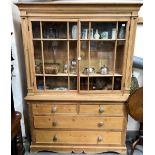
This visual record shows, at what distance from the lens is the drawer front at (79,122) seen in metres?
2.16

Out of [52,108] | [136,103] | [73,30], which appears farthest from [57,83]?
[136,103]

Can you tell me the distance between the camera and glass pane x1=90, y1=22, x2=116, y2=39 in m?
1.96

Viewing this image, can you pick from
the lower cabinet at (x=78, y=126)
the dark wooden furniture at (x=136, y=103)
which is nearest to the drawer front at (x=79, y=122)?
the lower cabinet at (x=78, y=126)

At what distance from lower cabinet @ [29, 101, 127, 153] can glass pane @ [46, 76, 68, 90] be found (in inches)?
8.0

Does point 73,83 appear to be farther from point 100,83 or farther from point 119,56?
point 119,56

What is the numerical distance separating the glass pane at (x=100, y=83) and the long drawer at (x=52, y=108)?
33cm

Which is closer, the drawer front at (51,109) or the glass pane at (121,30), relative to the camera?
the glass pane at (121,30)

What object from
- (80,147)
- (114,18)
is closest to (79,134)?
(80,147)

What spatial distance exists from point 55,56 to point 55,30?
1.05ft

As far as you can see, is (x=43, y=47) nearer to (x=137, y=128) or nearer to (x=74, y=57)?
(x=74, y=57)

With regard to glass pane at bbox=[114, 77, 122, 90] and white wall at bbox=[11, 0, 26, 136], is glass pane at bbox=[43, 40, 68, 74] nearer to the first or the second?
white wall at bbox=[11, 0, 26, 136]

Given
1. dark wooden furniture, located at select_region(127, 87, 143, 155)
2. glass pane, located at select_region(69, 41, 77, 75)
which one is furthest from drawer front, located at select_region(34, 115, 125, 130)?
glass pane, located at select_region(69, 41, 77, 75)

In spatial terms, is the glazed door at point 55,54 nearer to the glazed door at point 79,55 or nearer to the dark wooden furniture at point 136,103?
the glazed door at point 79,55

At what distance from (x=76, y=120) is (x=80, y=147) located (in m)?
0.37
